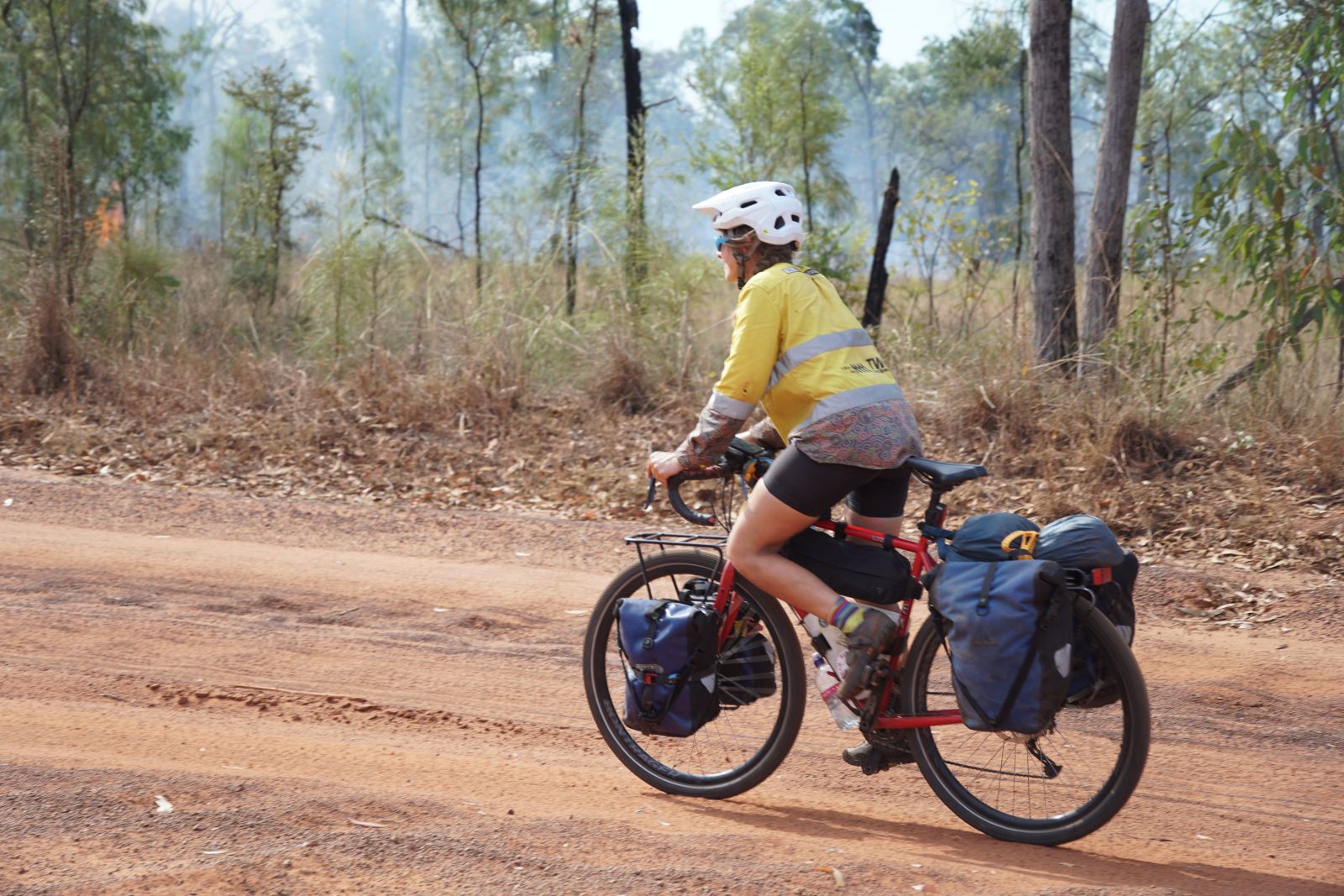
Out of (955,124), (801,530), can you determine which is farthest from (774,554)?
(955,124)

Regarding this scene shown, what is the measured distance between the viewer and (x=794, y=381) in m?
4.19

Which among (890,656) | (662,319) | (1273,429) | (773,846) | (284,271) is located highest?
(284,271)

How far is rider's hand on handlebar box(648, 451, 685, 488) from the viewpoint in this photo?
4285mm

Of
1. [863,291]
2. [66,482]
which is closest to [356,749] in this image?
[66,482]

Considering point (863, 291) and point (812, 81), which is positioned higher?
point (812, 81)

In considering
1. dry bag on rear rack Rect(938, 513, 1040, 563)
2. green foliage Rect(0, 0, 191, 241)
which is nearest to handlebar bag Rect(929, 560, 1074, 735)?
dry bag on rear rack Rect(938, 513, 1040, 563)

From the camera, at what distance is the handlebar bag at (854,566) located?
4.21 metres

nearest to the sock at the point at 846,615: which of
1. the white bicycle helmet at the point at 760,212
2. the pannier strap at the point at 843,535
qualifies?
the pannier strap at the point at 843,535

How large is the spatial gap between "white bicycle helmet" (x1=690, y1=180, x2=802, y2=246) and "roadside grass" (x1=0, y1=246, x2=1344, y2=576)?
203 inches

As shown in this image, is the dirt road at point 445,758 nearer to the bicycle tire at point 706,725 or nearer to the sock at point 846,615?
the bicycle tire at point 706,725

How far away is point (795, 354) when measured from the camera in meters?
4.17

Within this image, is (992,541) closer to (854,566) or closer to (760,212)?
(854,566)

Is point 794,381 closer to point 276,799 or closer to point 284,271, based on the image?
point 276,799

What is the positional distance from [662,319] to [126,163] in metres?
17.2
